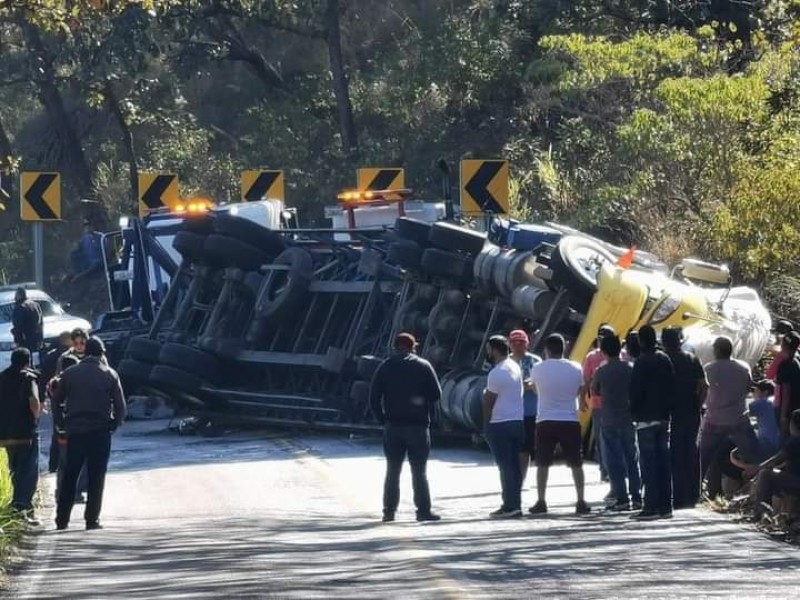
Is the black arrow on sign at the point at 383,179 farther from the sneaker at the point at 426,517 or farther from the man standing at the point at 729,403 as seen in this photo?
the sneaker at the point at 426,517

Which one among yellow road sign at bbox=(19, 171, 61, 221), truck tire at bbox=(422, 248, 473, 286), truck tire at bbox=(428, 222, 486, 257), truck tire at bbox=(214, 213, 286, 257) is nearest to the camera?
truck tire at bbox=(422, 248, 473, 286)

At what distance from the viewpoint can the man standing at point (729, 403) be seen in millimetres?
15797

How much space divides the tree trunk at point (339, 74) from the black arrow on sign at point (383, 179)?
12186 mm

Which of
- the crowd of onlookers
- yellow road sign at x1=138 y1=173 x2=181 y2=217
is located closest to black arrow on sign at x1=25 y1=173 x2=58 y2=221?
yellow road sign at x1=138 y1=173 x2=181 y2=217

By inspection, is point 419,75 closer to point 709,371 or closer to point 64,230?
point 64,230

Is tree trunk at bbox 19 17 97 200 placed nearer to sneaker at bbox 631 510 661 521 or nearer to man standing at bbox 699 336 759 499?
man standing at bbox 699 336 759 499

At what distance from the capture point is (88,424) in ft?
51.0

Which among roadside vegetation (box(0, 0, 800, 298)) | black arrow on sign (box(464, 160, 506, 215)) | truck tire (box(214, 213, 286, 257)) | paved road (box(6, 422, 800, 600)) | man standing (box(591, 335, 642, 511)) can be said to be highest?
roadside vegetation (box(0, 0, 800, 298))

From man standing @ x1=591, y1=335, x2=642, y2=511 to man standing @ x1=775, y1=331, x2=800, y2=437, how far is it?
134 centimetres

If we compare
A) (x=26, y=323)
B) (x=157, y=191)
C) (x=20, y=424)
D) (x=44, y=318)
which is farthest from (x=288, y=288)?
(x=44, y=318)

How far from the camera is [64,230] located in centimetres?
5372

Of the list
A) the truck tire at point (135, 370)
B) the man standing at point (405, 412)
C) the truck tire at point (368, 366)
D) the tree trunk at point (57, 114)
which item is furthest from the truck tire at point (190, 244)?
the tree trunk at point (57, 114)

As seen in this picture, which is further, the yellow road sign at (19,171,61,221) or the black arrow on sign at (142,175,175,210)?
the black arrow on sign at (142,175,175,210)

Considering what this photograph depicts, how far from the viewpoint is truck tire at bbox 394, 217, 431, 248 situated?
2244cm
